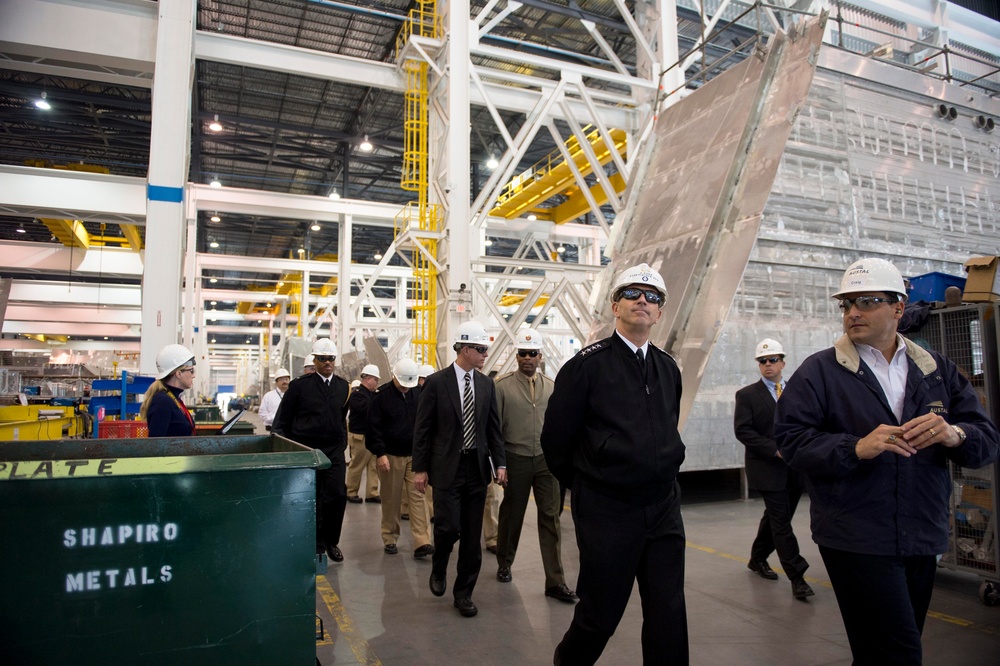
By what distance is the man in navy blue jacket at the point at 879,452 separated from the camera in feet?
7.91

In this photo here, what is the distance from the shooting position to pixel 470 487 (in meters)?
4.77

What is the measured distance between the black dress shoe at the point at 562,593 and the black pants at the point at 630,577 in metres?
2.06

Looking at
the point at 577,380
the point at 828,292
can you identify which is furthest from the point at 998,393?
the point at 828,292

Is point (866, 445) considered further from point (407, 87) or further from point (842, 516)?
point (407, 87)

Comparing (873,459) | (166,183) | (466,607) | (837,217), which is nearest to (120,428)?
(166,183)

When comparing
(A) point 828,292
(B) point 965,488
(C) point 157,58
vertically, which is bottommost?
(B) point 965,488

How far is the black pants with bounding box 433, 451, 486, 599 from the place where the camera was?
4.62m

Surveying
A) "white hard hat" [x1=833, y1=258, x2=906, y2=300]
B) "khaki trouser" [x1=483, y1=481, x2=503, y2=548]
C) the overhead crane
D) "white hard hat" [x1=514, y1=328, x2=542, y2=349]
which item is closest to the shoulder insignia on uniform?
"white hard hat" [x1=833, y1=258, x2=906, y2=300]

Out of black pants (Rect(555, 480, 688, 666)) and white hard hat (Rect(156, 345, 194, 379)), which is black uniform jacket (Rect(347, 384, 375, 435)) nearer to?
white hard hat (Rect(156, 345, 194, 379))

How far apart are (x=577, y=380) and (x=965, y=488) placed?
3.90 metres

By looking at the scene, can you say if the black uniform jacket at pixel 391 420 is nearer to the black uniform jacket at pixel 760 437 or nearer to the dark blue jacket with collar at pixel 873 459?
the black uniform jacket at pixel 760 437

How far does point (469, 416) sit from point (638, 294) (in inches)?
88.5

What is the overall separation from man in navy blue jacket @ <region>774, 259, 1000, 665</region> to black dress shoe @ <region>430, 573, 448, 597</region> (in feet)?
9.93

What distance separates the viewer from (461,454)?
15.6 ft
